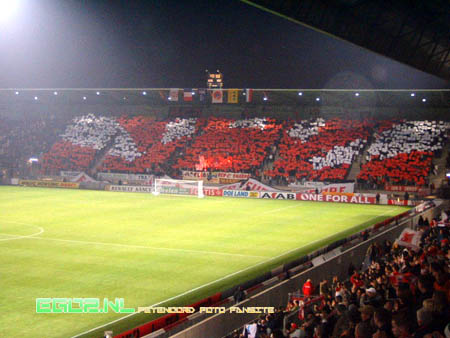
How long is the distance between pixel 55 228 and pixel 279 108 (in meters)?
37.0

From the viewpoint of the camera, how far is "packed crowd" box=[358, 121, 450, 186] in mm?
43219

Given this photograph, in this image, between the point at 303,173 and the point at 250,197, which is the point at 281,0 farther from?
the point at 303,173

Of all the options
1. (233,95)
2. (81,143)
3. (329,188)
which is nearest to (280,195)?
(329,188)

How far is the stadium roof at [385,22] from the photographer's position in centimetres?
1336

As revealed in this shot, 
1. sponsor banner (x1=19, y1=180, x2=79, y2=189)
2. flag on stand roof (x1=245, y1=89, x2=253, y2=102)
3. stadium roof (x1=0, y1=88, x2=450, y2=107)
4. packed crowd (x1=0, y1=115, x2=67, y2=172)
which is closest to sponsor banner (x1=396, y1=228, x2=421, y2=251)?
stadium roof (x1=0, y1=88, x2=450, y2=107)

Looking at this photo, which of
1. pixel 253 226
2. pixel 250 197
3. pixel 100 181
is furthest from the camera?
pixel 100 181

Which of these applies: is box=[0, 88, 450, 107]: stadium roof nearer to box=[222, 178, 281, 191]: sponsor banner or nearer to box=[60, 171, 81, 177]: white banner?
box=[60, 171, 81, 177]: white banner

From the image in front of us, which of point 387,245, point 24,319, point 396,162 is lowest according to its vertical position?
point 24,319

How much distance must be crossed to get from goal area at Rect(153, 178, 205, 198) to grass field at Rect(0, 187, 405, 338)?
338 cm

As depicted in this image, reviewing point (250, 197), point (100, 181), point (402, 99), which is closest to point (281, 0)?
point (250, 197)

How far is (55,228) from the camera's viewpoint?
85.9ft

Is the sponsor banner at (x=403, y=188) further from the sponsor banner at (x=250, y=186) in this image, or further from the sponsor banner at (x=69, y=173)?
the sponsor banner at (x=69, y=173)

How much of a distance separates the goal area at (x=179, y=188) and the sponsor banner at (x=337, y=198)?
7.80m

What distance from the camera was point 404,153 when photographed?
46.4 m
